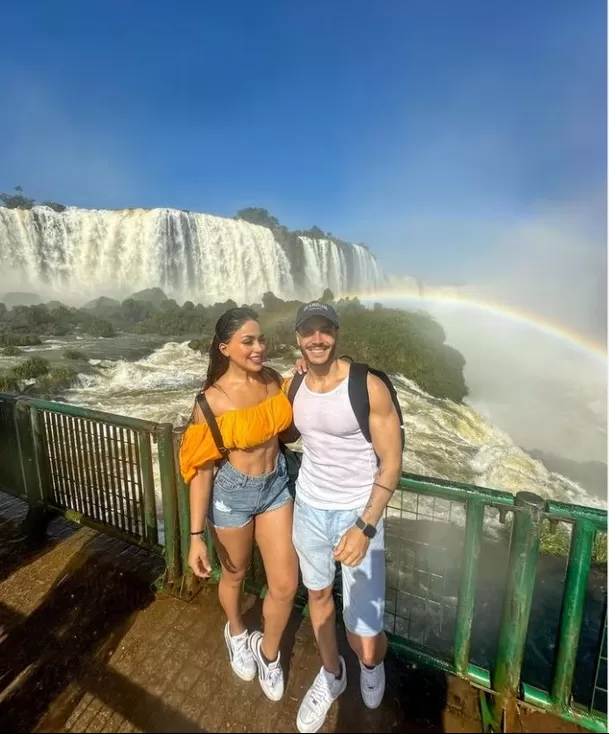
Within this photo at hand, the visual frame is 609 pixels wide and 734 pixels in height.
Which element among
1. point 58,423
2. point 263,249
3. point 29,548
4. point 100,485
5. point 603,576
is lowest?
point 603,576

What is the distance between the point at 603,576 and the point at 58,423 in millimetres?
→ 8331

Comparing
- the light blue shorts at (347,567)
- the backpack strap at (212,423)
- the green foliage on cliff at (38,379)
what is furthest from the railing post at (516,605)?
the green foliage on cliff at (38,379)

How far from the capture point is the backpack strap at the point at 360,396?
1.86 meters

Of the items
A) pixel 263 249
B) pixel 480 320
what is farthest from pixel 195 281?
pixel 480 320

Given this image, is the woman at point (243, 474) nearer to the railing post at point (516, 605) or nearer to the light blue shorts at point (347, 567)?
the light blue shorts at point (347, 567)

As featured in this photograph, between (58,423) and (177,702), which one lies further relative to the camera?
(58,423)

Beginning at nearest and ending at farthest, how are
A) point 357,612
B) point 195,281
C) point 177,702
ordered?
point 357,612, point 177,702, point 195,281

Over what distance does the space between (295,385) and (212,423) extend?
0.47 meters

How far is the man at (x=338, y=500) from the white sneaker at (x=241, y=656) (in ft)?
1.23

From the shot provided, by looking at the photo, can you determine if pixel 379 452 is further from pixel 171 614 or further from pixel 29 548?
pixel 29 548

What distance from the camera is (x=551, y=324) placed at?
50344 mm

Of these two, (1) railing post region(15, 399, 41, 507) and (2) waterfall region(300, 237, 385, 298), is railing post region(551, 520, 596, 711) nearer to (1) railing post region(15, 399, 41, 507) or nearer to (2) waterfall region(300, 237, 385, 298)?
(1) railing post region(15, 399, 41, 507)

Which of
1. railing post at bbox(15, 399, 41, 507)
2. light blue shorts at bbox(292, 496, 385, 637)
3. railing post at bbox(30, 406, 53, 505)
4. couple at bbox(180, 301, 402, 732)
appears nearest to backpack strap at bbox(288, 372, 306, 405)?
couple at bbox(180, 301, 402, 732)

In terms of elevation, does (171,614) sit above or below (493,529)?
above
